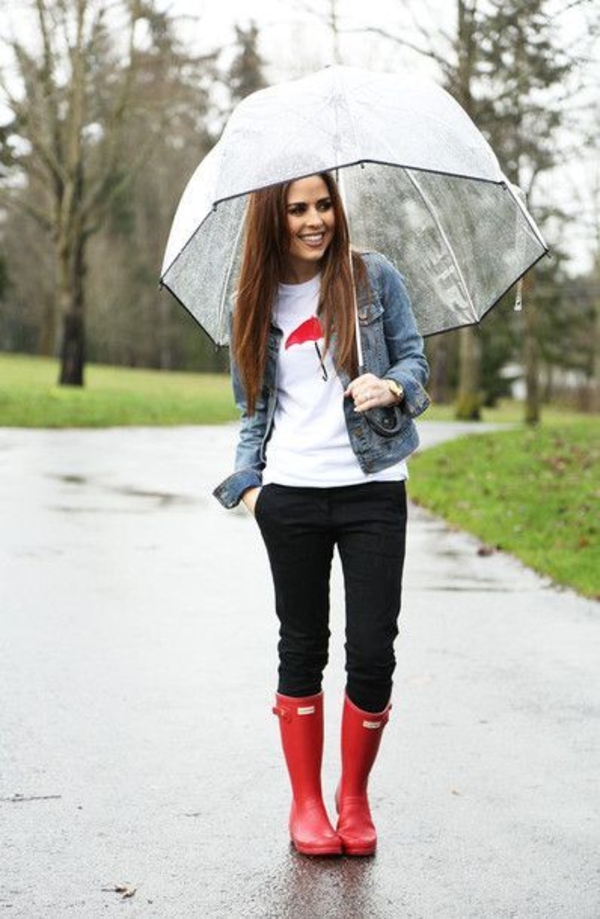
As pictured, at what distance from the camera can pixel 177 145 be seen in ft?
213

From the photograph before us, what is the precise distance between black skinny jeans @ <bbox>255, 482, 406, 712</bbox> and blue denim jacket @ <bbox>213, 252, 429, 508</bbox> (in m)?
0.10

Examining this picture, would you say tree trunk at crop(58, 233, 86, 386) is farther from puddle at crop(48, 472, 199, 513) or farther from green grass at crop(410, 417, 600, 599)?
puddle at crop(48, 472, 199, 513)

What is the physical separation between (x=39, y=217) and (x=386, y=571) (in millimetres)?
32470

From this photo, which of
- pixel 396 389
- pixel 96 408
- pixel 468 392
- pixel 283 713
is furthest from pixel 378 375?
pixel 468 392

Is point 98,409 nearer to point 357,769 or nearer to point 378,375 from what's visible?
point 357,769

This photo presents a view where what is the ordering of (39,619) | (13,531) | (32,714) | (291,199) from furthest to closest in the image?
(13,531)
(39,619)
(32,714)
(291,199)

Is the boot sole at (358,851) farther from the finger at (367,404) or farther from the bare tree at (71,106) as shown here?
the bare tree at (71,106)

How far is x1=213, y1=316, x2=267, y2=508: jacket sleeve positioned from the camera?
4168mm

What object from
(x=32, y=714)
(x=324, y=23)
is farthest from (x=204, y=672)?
(x=324, y=23)

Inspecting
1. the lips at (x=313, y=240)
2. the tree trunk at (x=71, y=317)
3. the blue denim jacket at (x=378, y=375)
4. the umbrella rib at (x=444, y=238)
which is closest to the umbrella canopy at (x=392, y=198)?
the umbrella rib at (x=444, y=238)

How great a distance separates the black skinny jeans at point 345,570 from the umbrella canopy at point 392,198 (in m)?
0.73

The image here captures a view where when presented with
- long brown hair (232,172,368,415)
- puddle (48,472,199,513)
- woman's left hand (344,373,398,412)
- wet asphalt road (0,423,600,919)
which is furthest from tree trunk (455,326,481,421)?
woman's left hand (344,373,398,412)

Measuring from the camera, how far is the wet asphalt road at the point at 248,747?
3.81 meters

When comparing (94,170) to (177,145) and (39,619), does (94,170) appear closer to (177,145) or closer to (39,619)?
(177,145)
